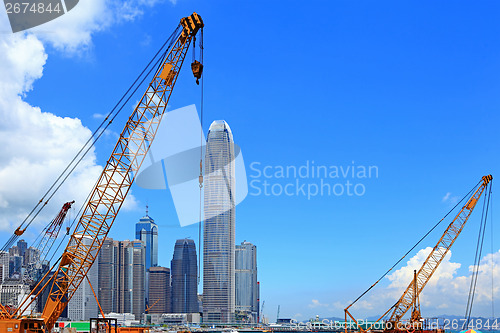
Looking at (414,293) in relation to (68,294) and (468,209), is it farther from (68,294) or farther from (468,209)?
(68,294)

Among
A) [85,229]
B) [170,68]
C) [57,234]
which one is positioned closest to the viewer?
[85,229]

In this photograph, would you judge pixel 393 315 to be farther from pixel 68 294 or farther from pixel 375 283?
pixel 68 294

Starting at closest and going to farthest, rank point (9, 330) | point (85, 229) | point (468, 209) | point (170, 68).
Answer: point (9, 330) < point (85, 229) < point (170, 68) < point (468, 209)

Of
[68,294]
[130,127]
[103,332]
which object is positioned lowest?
[103,332]

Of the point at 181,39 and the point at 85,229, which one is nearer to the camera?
the point at 85,229

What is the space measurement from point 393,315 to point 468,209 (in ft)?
112

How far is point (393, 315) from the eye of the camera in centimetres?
15488

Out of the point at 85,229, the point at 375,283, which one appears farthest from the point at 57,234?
the point at 85,229

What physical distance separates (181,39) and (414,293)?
91.8m

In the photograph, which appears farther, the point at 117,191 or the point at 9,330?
the point at 117,191

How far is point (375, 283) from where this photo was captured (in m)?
150

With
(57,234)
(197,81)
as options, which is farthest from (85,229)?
(57,234)

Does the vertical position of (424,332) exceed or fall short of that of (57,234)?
it falls short

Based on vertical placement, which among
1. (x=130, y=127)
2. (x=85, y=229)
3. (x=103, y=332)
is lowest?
(x=103, y=332)
